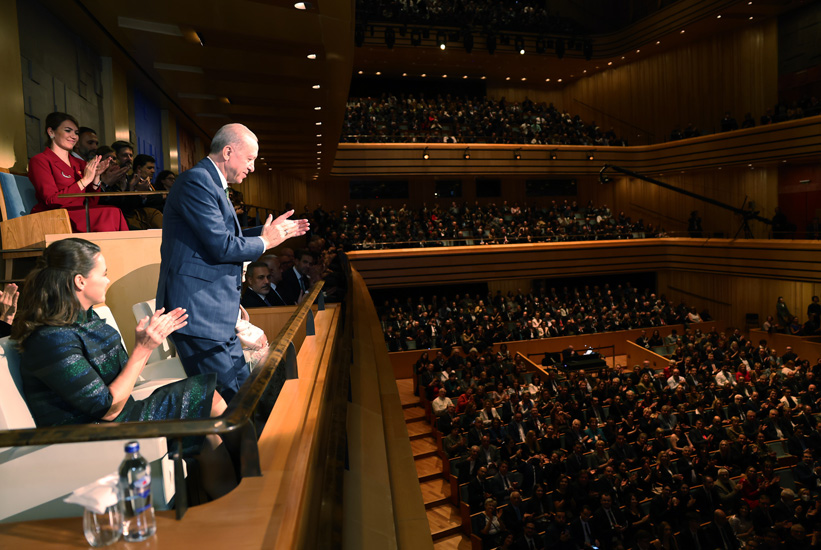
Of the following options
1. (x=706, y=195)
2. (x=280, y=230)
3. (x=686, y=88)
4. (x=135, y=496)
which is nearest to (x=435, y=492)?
(x=280, y=230)

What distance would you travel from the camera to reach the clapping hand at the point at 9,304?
8.69ft

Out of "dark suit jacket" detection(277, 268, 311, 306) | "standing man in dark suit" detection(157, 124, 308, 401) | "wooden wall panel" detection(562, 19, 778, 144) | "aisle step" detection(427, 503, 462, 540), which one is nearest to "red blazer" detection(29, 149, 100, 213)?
"dark suit jacket" detection(277, 268, 311, 306)

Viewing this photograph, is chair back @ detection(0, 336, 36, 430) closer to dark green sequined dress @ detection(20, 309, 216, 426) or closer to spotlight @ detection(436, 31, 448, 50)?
dark green sequined dress @ detection(20, 309, 216, 426)

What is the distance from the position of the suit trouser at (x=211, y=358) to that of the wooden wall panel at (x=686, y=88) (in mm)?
21329

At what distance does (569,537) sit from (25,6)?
8.00 metres

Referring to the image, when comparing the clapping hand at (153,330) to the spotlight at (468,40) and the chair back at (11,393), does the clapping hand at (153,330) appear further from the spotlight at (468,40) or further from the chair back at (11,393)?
the spotlight at (468,40)

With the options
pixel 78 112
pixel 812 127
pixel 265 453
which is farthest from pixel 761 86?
pixel 265 453

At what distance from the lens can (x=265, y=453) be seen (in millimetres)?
1650

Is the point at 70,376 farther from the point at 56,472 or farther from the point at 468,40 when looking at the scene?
the point at 468,40

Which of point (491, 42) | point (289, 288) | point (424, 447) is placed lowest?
point (424, 447)

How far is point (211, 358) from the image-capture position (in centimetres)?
194

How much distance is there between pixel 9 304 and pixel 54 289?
143 cm

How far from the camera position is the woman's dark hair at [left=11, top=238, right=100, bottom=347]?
1576 millimetres

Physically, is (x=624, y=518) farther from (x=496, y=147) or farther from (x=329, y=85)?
(x=496, y=147)
